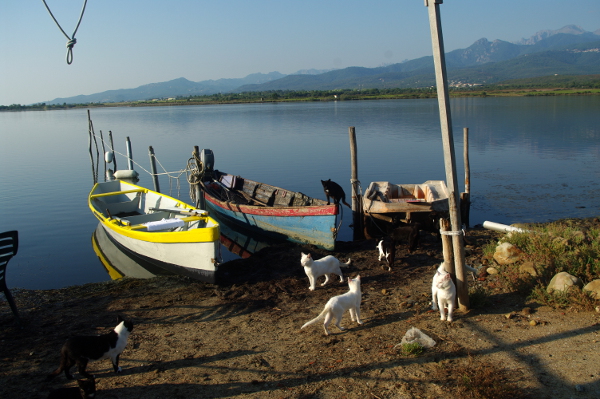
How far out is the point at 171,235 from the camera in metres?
9.95

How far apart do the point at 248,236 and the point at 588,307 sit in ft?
34.5

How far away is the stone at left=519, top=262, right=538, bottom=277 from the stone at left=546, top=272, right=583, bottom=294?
635mm

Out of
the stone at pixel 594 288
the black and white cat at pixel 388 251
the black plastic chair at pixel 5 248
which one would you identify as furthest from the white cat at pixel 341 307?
the black plastic chair at pixel 5 248

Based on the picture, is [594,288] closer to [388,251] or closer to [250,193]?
[388,251]

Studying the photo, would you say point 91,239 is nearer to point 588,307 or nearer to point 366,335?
point 366,335

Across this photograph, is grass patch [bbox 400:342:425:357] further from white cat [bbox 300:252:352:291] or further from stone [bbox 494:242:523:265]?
stone [bbox 494:242:523:265]

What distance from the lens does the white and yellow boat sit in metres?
9.33

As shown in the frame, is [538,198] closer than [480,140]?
Yes

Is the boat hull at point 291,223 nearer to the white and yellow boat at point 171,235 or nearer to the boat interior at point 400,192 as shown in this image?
the white and yellow boat at point 171,235

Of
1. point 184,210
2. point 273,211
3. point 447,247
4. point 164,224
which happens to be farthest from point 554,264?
point 184,210

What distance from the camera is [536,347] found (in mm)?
5336

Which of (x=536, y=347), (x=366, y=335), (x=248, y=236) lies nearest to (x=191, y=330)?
(x=366, y=335)

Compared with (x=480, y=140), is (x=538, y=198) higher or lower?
lower

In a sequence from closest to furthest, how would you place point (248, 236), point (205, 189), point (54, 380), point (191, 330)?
1. point (54, 380)
2. point (191, 330)
3. point (248, 236)
4. point (205, 189)
